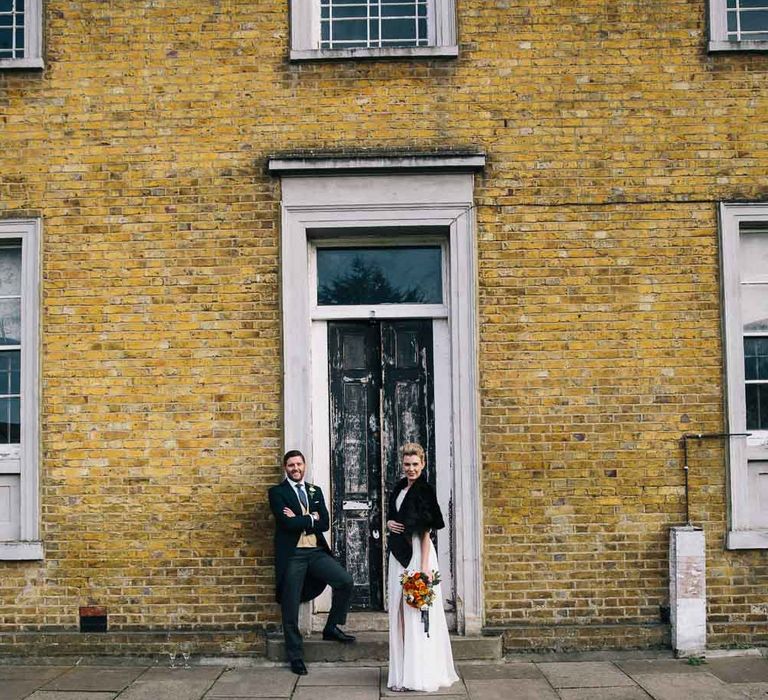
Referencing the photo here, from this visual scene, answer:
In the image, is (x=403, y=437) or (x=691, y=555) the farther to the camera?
(x=403, y=437)

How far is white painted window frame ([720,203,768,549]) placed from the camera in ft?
25.3

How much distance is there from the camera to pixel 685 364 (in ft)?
25.8

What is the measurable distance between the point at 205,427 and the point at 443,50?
4004 millimetres

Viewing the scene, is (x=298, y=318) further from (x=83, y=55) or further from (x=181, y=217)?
(x=83, y=55)

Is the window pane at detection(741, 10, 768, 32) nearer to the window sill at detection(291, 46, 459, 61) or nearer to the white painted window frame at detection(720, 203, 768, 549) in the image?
the white painted window frame at detection(720, 203, 768, 549)

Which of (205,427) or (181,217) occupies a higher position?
(181,217)

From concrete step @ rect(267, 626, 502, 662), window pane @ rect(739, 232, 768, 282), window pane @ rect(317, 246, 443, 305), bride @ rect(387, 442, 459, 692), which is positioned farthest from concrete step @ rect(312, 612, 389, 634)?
window pane @ rect(739, 232, 768, 282)

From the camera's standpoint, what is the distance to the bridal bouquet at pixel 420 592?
6.64 m

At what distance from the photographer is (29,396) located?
7891mm

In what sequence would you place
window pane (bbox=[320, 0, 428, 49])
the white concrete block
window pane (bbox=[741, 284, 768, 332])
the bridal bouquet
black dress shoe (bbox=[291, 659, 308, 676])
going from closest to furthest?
1. the bridal bouquet
2. black dress shoe (bbox=[291, 659, 308, 676])
3. the white concrete block
4. window pane (bbox=[741, 284, 768, 332])
5. window pane (bbox=[320, 0, 428, 49])

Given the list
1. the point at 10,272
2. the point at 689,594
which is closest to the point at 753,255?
the point at 689,594

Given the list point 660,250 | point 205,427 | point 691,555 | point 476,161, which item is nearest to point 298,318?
point 205,427

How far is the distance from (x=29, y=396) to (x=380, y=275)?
336 cm

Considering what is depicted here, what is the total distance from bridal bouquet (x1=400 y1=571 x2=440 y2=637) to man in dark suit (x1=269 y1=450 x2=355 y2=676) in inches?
31.7
